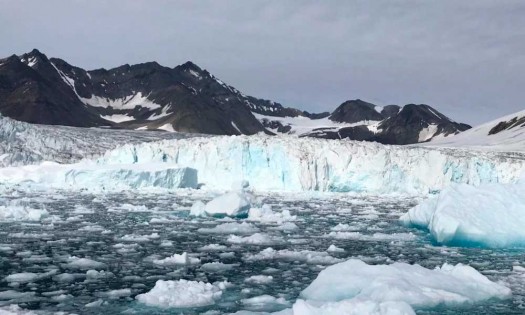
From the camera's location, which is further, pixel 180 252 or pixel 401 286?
pixel 180 252

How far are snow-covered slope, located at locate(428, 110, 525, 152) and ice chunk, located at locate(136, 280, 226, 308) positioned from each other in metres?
90.2

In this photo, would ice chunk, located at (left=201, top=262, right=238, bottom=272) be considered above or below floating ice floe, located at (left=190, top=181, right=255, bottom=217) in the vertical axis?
below

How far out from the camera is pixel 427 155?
39.1 meters

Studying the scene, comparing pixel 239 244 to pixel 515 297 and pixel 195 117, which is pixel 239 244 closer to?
pixel 515 297

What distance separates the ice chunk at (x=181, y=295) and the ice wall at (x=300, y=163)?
28855mm

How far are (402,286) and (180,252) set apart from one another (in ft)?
19.0

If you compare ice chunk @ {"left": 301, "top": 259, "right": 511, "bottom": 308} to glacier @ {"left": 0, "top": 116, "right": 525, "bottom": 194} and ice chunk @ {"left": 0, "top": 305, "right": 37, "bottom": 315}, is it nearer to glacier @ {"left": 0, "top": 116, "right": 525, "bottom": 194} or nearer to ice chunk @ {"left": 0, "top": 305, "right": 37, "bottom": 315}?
ice chunk @ {"left": 0, "top": 305, "right": 37, "bottom": 315}

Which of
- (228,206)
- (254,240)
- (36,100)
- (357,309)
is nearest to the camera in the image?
(357,309)

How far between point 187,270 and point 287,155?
2744cm

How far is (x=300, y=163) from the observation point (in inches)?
1468

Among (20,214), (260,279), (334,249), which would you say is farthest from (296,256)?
(20,214)

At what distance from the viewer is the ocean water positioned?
25.9 feet

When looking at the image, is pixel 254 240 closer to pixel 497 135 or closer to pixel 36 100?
pixel 497 135

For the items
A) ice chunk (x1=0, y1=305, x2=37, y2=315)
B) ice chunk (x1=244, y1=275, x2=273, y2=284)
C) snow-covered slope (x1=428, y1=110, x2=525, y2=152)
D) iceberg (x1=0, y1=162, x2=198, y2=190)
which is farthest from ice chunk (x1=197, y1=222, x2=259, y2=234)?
snow-covered slope (x1=428, y1=110, x2=525, y2=152)
